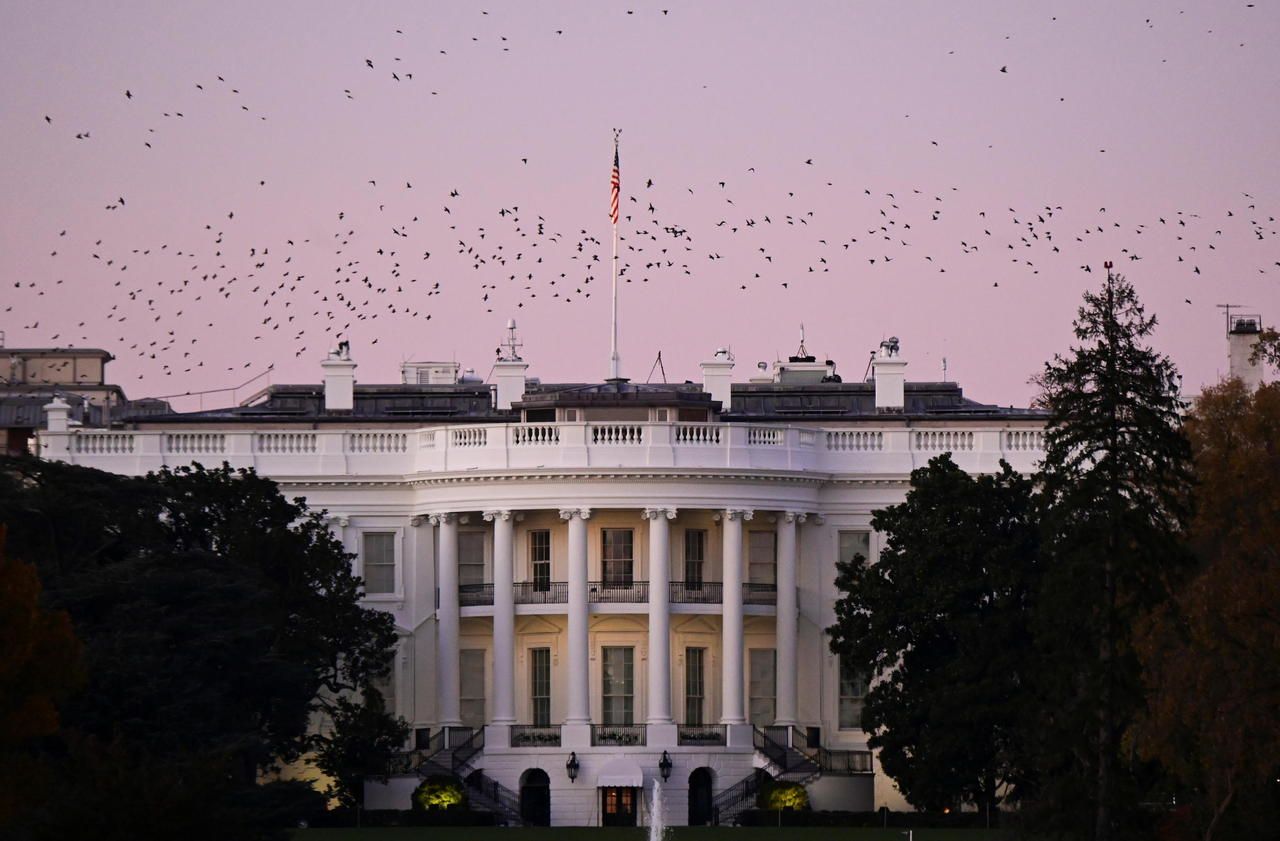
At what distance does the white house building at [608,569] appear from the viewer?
321 feet

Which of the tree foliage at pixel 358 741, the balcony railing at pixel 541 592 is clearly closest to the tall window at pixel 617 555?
the balcony railing at pixel 541 592

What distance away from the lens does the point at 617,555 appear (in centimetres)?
10138

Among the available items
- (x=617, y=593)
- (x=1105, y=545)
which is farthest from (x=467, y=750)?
(x=1105, y=545)

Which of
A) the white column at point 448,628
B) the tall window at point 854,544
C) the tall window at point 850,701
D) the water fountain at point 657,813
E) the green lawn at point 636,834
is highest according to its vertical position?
the tall window at point 854,544

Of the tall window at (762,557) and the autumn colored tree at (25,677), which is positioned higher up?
the tall window at (762,557)

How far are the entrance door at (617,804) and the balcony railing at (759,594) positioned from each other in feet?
23.0

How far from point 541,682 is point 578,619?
348cm

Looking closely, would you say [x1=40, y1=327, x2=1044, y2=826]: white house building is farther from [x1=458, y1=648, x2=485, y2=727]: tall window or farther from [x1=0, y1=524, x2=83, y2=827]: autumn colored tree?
[x1=0, y1=524, x2=83, y2=827]: autumn colored tree

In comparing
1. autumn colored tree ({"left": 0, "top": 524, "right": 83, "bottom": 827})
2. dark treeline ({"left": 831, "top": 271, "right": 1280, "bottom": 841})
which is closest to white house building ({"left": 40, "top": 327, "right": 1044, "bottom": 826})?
dark treeline ({"left": 831, "top": 271, "right": 1280, "bottom": 841})

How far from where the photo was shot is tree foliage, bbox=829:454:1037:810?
86.9 m

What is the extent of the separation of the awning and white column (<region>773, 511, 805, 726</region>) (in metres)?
5.01

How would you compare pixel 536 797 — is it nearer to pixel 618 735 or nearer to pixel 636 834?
pixel 618 735

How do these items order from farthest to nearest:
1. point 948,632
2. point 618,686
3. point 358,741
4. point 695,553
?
point 695,553
point 618,686
point 358,741
point 948,632

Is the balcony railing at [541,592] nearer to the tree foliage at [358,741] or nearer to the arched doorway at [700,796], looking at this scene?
the arched doorway at [700,796]
